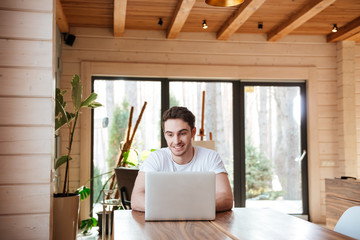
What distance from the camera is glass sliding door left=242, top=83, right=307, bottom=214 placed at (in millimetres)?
5648

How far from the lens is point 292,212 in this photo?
5.64m

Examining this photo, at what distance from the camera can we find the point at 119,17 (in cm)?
457

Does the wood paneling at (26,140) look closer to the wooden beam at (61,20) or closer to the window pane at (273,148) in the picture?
the wooden beam at (61,20)

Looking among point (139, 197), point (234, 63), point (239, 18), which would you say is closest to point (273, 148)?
point (234, 63)

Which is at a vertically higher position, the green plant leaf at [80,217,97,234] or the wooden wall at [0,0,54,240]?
the wooden wall at [0,0,54,240]

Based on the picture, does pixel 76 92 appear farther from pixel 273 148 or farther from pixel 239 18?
pixel 273 148

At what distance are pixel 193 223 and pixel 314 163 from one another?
4.17m

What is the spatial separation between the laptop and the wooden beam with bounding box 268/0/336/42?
306 cm

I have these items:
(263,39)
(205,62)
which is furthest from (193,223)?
(263,39)

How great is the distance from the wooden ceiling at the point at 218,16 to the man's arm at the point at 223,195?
7.65ft

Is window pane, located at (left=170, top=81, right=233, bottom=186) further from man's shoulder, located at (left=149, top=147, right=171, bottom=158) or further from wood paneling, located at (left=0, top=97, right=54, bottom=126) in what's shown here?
man's shoulder, located at (left=149, top=147, right=171, bottom=158)

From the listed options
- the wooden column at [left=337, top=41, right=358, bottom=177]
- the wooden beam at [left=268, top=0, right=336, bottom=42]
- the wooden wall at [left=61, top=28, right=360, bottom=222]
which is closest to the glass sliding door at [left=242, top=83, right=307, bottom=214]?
the wooden wall at [left=61, top=28, right=360, bottom=222]

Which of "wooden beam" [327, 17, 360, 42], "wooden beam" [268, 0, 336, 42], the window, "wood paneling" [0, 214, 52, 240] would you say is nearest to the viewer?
"wood paneling" [0, 214, 52, 240]

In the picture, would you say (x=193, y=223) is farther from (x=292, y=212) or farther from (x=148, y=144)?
(x=292, y=212)
